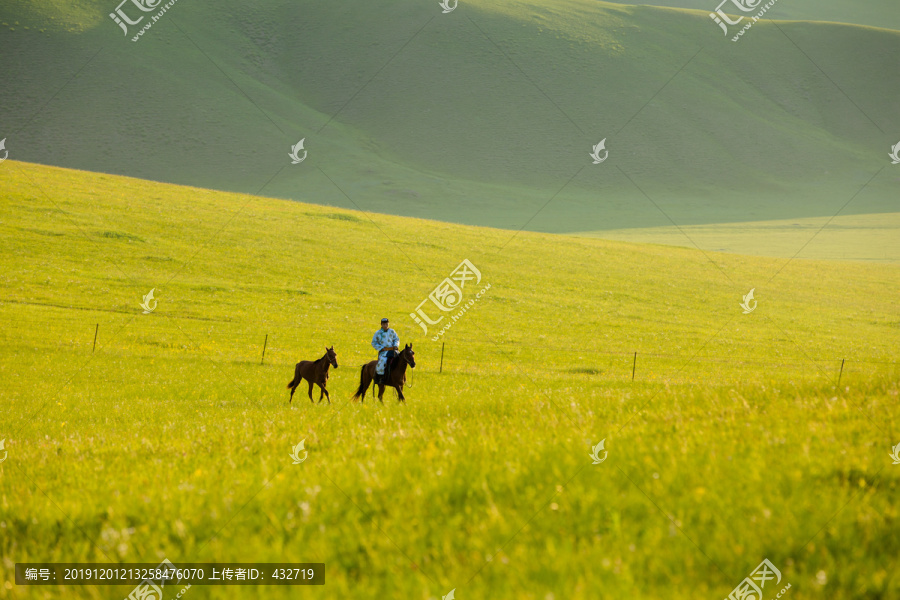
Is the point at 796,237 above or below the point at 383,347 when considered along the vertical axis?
above

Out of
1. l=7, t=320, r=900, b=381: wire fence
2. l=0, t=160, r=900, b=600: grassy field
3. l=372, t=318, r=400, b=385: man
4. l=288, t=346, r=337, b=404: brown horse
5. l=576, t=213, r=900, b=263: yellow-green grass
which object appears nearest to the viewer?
l=0, t=160, r=900, b=600: grassy field

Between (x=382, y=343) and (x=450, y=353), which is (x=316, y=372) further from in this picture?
(x=450, y=353)

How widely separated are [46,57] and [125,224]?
530 feet

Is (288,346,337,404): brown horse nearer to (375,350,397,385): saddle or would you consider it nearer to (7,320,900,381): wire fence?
(375,350,397,385): saddle

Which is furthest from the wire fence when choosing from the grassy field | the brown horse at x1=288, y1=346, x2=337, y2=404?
the brown horse at x1=288, y1=346, x2=337, y2=404

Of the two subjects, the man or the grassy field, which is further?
the man

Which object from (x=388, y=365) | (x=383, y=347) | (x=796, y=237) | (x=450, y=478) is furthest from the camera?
(x=796, y=237)

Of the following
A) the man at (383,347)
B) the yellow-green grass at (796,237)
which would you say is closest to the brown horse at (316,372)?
the man at (383,347)

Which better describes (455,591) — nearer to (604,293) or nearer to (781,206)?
(604,293)

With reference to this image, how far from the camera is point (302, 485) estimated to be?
6914mm

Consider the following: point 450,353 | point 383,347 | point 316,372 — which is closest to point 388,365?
point 383,347

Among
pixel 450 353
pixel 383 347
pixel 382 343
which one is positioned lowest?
pixel 383 347

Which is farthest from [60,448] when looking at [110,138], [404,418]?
[110,138]

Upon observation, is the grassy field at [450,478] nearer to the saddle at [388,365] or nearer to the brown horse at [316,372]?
the brown horse at [316,372]
